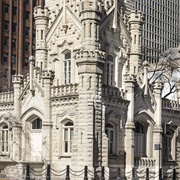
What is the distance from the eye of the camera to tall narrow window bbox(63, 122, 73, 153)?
34188 millimetres

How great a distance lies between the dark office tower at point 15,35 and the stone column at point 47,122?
2114 inches

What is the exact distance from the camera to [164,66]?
170 ft

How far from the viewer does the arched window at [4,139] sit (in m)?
38.5

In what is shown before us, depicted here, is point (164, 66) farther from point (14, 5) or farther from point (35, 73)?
point (14, 5)

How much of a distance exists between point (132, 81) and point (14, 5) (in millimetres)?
63570

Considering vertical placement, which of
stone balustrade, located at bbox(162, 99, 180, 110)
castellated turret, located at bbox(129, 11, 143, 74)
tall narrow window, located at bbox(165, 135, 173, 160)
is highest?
A: castellated turret, located at bbox(129, 11, 143, 74)

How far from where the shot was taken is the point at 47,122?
34.8 meters

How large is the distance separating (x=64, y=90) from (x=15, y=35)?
61055mm

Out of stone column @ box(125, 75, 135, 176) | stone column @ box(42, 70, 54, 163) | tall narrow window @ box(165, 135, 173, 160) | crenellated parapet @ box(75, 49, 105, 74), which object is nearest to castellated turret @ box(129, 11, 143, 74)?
stone column @ box(125, 75, 135, 176)

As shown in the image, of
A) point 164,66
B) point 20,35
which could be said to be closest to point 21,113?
point 164,66

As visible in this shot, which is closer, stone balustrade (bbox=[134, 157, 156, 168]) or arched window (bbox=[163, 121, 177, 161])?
stone balustrade (bbox=[134, 157, 156, 168])

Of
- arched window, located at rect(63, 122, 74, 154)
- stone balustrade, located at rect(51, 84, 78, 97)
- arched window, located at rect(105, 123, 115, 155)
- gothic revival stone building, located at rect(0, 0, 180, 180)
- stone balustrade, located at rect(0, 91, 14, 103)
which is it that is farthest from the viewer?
stone balustrade, located at rect(0, 91, 14, 103)

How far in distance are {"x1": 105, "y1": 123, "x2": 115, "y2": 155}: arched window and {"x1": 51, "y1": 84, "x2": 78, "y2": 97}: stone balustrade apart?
332 centimetres

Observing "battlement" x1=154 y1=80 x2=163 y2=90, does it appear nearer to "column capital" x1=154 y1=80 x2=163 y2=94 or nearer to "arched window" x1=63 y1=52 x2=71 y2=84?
"column capital" x1=154 y1=80 x2=163 y2=94
